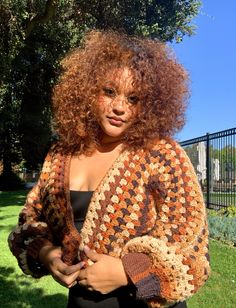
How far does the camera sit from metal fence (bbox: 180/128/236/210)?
1045 centimetres

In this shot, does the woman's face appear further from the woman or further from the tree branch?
the tree branch

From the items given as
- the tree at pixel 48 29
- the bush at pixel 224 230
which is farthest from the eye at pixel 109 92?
the tree at pixel 48 29

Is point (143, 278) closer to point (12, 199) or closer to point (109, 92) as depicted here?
point (109, 92)

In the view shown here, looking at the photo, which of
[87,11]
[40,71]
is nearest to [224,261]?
[87,11]

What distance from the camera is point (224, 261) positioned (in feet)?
22.0

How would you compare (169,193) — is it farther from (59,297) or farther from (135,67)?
(59,297)

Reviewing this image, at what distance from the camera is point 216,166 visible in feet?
38.4

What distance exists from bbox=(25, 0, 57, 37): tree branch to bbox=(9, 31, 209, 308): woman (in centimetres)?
1065

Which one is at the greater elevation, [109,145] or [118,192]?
[109,145]

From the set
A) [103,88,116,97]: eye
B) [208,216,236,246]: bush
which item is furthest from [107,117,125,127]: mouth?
[208,216,236,246]: bush

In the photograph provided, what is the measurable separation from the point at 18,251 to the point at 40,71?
61.9ft

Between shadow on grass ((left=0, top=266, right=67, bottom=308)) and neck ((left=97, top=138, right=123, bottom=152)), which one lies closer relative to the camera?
neck ((left=97, top=138, right=123, bottom=152))

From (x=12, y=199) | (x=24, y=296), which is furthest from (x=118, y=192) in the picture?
(x=12, y=199)

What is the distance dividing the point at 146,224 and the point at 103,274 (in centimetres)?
26
